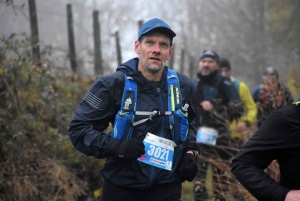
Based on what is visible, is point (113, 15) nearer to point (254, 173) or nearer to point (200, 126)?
point (200, 126)

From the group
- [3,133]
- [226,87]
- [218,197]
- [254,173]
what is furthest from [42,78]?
[254,173]

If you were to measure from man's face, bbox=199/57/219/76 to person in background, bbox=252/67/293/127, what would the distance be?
0.79 meters

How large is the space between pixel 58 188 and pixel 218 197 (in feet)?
6.23

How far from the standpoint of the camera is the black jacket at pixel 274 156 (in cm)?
257

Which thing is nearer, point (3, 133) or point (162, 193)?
point (162, 193)

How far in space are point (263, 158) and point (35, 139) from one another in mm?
3981

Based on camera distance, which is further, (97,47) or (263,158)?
(97,47)

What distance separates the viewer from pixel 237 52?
99.4 ft

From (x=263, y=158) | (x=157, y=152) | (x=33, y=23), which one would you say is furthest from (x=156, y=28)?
(x=33, y=23)

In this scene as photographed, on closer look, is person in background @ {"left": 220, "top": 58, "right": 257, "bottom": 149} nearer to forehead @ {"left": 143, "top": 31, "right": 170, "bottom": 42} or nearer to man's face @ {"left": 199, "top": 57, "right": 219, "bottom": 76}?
man's face @ {"left": 199, "top": 57, "right": 219, "bottom": 76}

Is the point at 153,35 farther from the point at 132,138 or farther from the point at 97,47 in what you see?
the point at 97,47

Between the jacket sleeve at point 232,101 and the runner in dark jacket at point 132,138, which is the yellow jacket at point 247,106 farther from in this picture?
the runner in dark jacket at point 132,138

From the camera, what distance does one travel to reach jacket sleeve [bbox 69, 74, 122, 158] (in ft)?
11.5

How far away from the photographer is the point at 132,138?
3.53 meters
